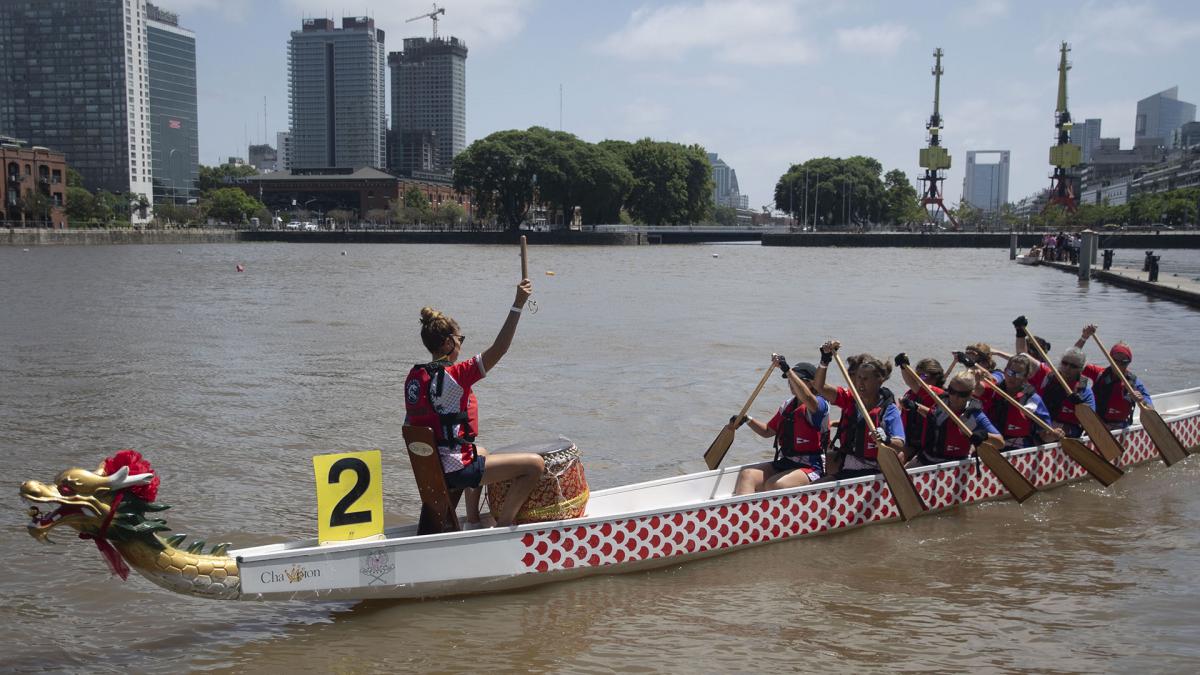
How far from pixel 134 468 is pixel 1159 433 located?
35.9ft

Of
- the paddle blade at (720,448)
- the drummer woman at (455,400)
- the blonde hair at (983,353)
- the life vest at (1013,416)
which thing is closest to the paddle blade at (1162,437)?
the life vest at (1013,416)

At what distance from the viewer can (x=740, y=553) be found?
27.4ft

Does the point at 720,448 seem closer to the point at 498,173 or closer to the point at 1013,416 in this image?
the point at 1013,416

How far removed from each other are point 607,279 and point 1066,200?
105m

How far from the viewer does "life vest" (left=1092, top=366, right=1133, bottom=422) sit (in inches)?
445

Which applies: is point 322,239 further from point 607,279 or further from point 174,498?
point 174,498

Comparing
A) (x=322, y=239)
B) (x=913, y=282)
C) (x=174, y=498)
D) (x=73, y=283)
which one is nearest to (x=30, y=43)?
(x=322, y=239)

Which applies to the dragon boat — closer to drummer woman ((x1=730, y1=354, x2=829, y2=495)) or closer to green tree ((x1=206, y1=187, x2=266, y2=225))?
drummer woman ((x1=730, y1=354, x2=829, y2=495))

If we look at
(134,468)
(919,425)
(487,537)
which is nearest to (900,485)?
(919,425)

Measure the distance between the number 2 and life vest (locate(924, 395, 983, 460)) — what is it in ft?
18.6

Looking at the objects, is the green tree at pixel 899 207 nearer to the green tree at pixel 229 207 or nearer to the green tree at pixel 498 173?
the green tree at pixel 498 173

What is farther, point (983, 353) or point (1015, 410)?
point (1015, 410)

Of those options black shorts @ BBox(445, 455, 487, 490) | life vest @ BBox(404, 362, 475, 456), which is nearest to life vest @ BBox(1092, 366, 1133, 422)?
black shorts @ BBox(445, 455, 487, 490)

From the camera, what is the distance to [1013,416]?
1030 cm
